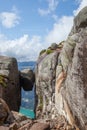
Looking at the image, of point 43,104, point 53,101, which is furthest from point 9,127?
point 43,104

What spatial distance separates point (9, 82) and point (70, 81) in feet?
113

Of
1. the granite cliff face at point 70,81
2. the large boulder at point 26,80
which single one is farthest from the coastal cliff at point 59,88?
the large boulder at point 26,80

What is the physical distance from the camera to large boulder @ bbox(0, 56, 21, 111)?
63.7m

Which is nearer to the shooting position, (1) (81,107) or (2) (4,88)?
(1) (81,107)

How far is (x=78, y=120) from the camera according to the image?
110 feet

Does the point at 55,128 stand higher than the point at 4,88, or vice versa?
the point at 4,88

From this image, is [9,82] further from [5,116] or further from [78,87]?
[78,87]

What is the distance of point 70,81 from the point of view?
34344 mm

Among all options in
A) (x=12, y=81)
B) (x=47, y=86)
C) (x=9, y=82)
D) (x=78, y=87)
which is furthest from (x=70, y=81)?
(x=12, y=81)

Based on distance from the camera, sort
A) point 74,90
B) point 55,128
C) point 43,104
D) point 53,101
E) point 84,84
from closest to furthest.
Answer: point 84,84 < point 74,90 < point 55,128 < point 53,101 < point 43,104

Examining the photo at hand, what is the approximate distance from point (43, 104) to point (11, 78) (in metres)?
13.1

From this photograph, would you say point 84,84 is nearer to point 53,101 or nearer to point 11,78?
point 53,101

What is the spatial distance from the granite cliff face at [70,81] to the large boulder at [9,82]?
→ 766 centimetres

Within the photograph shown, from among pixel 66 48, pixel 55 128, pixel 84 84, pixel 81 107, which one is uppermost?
pixel 66 48
